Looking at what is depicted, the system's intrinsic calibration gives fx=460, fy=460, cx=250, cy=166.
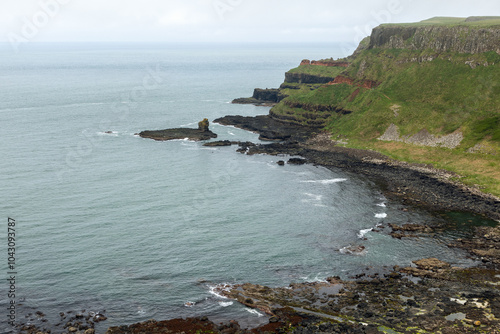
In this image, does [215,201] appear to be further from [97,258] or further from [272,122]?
[272,122]

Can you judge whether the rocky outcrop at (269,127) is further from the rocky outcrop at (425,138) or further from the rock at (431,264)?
the rock at (431,264)

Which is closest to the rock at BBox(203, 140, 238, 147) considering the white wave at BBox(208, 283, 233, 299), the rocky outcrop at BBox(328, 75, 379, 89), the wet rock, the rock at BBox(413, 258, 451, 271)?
the wet rock

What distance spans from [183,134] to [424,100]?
7895 cm

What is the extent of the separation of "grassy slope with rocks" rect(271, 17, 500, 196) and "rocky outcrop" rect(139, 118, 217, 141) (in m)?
35.2

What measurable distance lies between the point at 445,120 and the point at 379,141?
63.0 feet

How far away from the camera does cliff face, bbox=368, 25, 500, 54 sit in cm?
14738

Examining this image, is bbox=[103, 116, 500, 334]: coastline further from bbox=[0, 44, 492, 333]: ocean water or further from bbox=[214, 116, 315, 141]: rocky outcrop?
bbox=[214, 116, 315, 141]: rocky outcrop

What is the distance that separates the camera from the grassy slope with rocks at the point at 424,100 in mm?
118125

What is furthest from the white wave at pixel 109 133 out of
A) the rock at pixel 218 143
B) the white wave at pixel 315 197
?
the white wave at pixel 315 197

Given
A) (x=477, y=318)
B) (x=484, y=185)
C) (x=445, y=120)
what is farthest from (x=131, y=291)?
(x=445, y=120)

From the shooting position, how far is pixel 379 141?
13762 cm

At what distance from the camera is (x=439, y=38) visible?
162 metres

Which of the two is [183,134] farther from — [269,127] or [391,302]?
[391,302]

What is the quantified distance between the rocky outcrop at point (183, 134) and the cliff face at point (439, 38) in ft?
269
